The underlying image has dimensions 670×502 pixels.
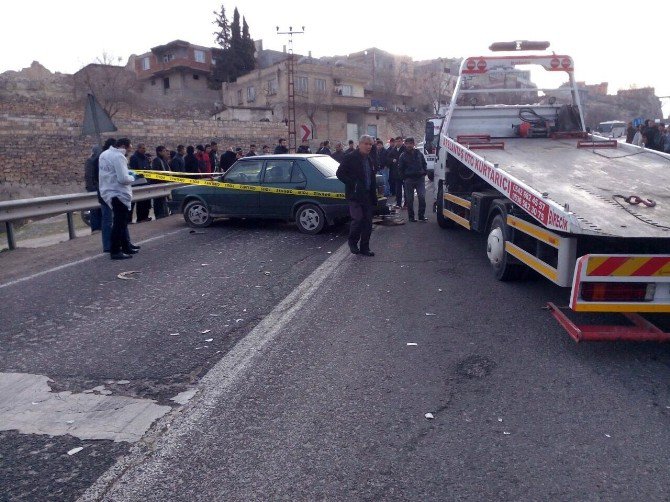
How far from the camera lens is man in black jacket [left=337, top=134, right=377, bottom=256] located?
29.1 ft

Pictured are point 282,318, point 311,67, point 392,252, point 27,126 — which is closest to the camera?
point 282,318

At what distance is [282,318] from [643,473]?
357cm

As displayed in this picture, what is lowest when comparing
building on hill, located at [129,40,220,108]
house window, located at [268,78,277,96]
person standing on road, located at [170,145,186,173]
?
person standing on road, located at [170,145,186,173]

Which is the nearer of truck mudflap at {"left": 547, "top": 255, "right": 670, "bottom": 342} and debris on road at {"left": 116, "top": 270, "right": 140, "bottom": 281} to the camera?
truck mudflap at {"left": 547, "top": 255, "right": 670, "bottom": 342}

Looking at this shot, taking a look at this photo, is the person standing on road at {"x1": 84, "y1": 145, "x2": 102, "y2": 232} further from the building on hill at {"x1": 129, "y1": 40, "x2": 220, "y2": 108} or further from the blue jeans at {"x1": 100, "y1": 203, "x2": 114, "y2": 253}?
the building on hill at {"x1": 129, "y1": 40, "x2": 220, "y2": 108}

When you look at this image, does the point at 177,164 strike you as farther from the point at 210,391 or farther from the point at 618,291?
the point at 618,291

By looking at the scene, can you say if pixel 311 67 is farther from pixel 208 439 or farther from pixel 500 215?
pixel 208 439

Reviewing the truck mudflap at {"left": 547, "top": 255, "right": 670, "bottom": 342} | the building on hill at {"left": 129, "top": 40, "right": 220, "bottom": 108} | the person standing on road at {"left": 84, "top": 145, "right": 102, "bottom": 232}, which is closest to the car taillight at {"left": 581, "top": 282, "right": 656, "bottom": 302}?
the truck mudflap at {"left": 547, "top": 255, "right": 670, "bottom": 342}

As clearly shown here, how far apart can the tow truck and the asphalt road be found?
0.50 meters

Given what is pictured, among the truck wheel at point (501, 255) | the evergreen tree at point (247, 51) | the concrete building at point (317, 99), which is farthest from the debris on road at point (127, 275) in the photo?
the evergreen tree at point (247, 51)

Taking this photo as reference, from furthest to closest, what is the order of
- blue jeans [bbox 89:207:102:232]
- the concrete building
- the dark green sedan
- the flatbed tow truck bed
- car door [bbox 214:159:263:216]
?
the concrete building < blue jeans [bbox 89:207:102:232] < car door [bbox 214:159:263:216] < the dark green sedan < the flatbed tow truck bed

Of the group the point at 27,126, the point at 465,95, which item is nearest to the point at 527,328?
the point at 465,95

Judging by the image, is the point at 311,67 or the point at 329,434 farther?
the point at 311,67

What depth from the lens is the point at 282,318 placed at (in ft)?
19.4
